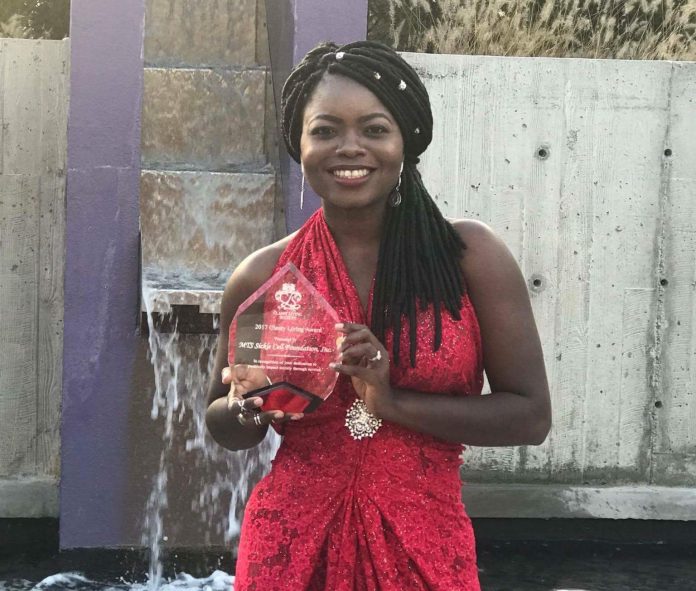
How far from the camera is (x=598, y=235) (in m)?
5.79

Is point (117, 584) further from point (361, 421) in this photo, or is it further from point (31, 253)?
point (361, 421)

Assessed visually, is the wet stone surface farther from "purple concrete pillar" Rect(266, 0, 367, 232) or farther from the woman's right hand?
the woman's right hand

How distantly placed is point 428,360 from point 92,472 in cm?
343

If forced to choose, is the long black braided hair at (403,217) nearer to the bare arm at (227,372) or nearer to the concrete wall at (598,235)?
the bare arm at (227,372)

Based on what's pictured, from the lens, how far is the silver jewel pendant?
7.27ft

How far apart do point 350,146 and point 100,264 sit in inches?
128

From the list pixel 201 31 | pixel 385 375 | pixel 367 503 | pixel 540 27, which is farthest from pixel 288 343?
pixel 540 27

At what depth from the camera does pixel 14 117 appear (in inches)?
233

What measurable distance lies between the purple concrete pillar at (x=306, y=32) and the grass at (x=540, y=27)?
118 centimetres

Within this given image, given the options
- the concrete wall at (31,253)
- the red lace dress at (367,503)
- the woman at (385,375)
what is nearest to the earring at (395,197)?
the woman at (385,375)

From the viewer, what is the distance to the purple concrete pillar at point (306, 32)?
520 centimetres

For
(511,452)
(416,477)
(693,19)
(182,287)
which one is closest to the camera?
(416,477)

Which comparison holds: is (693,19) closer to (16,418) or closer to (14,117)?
(14,117)

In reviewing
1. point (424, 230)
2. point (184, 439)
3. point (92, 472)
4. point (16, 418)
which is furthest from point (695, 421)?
point (424, 230)
